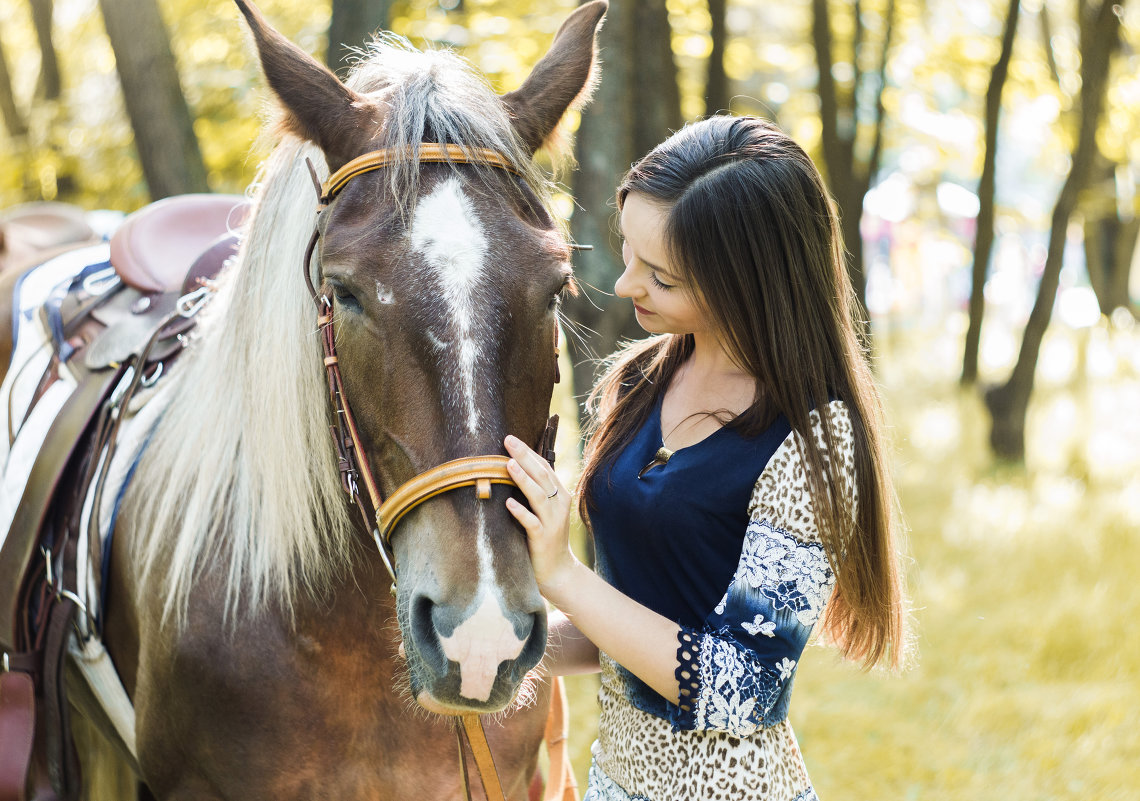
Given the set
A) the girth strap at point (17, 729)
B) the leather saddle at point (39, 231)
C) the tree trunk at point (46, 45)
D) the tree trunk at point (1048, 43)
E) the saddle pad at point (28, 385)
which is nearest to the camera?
the girth strap at point (17, 729)

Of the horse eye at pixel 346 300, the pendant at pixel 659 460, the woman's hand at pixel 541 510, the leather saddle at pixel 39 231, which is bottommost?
the leather saddle at pixel 39 231

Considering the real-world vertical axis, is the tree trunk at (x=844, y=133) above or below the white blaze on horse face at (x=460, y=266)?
below

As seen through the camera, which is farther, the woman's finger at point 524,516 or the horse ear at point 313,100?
the horse ear at point 313,100

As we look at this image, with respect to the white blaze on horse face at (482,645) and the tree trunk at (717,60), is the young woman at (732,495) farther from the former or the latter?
the tree trunk at (717,60)

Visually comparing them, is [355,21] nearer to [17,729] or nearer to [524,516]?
[17,729]

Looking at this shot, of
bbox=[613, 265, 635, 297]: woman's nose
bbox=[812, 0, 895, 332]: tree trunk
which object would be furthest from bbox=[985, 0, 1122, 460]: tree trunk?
bbox=[613, 265, 635, 297]: woman's nose

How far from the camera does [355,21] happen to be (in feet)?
15.8

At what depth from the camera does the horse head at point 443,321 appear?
1.43m

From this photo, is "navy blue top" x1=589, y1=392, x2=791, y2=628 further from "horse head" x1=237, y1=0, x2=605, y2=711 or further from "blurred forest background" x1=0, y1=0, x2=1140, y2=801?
"blurred forest background" x1=0, y1=0, x2=1140, y2=801

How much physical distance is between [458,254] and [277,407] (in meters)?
0.54

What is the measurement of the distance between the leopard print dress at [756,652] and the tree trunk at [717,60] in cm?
648

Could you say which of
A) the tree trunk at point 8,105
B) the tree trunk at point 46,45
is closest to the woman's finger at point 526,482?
the tree trunk at point 46,45

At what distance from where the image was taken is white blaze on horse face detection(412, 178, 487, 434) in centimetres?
149

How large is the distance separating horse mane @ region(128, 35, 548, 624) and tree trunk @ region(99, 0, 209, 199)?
5.00 metres
